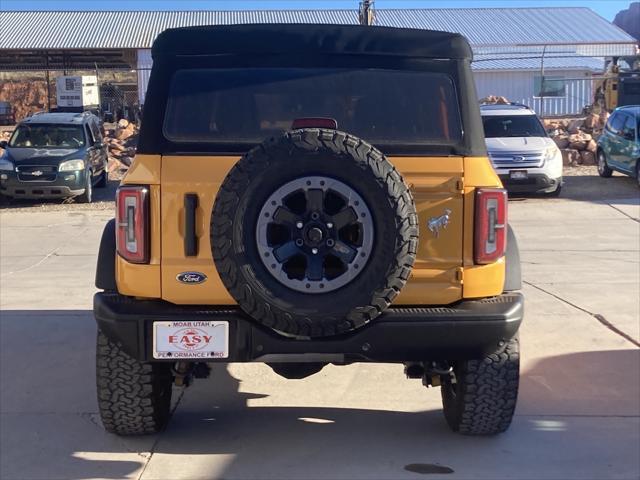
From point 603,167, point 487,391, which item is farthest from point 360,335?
point 603,167

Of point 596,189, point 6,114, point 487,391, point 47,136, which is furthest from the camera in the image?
point 6,114

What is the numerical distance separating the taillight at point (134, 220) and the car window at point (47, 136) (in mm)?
13671

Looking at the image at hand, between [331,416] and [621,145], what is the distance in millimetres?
14833

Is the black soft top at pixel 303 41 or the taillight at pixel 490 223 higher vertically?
the black soft top at pixel 303 41

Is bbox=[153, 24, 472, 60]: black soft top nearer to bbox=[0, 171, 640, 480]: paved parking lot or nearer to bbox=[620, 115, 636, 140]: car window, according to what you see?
bbox=[0, 171, 640, 480]: paved parking lot

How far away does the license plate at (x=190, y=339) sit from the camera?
432cm

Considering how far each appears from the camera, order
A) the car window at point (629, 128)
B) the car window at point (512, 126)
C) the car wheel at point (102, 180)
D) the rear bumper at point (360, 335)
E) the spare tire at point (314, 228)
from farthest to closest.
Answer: the car wheel at point (102, 180)
the car window at point (629, 128)
the car window at point (512, 126)
the rear bumper at point (360, 335)
the spare tire at point (314, 228)

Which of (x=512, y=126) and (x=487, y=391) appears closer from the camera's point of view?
(x=487, y=391)

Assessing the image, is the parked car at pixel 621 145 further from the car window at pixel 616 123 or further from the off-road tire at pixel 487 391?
the off-road tire at pixel 487 391

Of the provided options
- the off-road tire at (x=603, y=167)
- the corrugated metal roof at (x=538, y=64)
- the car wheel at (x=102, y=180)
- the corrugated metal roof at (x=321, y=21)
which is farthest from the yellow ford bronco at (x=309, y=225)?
the corrugated metal roof at (x=321, y=21)

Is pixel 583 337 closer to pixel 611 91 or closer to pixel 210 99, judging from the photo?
pixel 210 99

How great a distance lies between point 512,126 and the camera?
17734mm

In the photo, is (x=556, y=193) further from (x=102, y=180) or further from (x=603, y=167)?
(x=102, y=180)

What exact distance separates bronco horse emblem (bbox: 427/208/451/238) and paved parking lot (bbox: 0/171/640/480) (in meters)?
1.24
